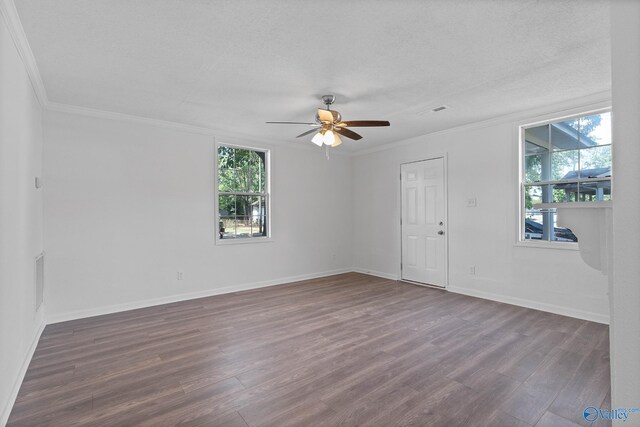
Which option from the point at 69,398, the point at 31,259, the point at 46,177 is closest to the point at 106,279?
the point at 31,259

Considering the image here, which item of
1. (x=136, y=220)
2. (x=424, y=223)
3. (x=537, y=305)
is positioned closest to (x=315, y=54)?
(x=136, y=220)

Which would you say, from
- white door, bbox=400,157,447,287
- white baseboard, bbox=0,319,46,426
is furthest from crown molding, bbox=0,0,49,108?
white door, bbox=400,157,447,287

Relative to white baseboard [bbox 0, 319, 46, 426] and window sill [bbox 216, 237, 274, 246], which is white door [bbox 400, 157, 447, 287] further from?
white baseboard [bbox 0, 319, 46, 426]

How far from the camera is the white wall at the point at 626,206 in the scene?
2.57ft

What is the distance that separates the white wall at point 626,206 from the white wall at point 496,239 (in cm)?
360

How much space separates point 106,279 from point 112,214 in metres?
0.83

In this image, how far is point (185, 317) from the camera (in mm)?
3844

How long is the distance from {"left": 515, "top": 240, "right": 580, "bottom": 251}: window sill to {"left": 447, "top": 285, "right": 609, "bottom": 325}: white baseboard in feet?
2.34

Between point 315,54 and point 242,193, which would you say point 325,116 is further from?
point 242,193

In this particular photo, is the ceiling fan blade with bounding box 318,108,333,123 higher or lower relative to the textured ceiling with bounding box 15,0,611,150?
lower

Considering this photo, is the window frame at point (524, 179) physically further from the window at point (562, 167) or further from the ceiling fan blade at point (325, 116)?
the ceiling fan blade at point (325, 116)

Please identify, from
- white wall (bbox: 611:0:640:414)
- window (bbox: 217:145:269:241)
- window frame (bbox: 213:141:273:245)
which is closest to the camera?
white wall (bbox: 611:0:640:414)

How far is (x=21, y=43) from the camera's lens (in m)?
2.37

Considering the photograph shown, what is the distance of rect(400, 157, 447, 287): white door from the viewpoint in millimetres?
5160
